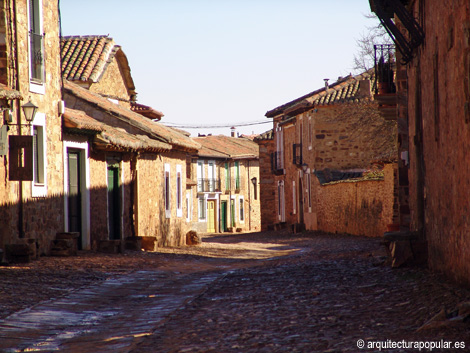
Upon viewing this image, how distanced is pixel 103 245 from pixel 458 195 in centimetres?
1191

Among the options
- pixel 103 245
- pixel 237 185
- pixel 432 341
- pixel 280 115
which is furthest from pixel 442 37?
pixel 237 185

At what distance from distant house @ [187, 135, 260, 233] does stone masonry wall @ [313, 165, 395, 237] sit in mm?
20587

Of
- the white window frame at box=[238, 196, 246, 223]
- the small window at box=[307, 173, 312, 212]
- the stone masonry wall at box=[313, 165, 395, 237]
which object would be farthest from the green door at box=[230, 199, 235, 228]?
the stone masonry wall at box=[313, 165, 395, 237]

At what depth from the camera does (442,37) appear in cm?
1005

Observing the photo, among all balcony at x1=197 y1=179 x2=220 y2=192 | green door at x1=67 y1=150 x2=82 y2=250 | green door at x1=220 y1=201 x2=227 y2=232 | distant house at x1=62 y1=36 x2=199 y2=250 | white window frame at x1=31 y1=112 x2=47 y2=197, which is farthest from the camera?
green door at x1=220 y1=201 x2=227 y2=232

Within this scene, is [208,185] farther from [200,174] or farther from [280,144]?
[280,144]

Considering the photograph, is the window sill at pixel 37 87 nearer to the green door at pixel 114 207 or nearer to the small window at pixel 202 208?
the green door at pixel 114 207

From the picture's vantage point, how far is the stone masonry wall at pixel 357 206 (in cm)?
2472

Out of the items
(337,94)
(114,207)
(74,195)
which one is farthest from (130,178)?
(337,94)

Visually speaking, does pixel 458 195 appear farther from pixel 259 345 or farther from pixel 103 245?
pixel 103 245

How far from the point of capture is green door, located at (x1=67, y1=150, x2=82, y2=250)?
18.5 m

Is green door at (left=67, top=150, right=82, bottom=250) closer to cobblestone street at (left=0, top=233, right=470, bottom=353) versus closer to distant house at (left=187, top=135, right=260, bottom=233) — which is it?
cobblestone street at (left=0, top=233, right=470, bottom=353)

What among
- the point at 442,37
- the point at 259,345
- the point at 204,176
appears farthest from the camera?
the point at 204,176

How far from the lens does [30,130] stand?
52.4ft
